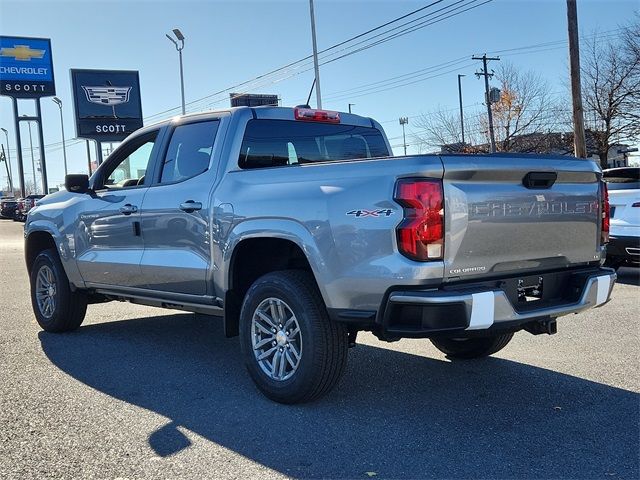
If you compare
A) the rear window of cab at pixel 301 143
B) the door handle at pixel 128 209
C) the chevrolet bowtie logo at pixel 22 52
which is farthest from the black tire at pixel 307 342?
the chevrolet bowtie logo at pixel 22 52

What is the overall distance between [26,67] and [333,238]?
1721 inches

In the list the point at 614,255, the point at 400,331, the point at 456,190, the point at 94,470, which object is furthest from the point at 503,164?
the point at 614,255

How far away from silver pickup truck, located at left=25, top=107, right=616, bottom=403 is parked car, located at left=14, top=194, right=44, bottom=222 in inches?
1221

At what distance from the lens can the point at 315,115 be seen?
5227 mm

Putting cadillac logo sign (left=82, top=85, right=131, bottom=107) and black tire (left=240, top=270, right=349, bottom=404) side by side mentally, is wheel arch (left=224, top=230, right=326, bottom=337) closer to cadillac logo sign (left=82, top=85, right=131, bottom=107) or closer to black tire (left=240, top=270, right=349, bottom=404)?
black tire (left=240, top=270, right=349, bottom=404)

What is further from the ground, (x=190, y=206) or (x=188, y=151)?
(x=188, y=151)

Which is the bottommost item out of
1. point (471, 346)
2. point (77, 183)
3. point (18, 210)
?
point (471, 346)

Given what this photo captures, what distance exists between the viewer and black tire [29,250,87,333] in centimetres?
631

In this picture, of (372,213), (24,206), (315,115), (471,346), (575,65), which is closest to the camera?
(372,213)

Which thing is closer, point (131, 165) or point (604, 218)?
point (604, 218)

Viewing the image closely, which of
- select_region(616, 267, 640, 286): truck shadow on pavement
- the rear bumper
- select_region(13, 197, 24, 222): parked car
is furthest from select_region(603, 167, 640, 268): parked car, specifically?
select_region(13, 197, 24, 222): parked car

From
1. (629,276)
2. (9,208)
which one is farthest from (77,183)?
(9,208)

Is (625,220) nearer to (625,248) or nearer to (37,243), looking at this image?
(625,248)

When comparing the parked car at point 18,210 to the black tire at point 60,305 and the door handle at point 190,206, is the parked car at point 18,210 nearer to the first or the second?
the black tire at point 60,305
